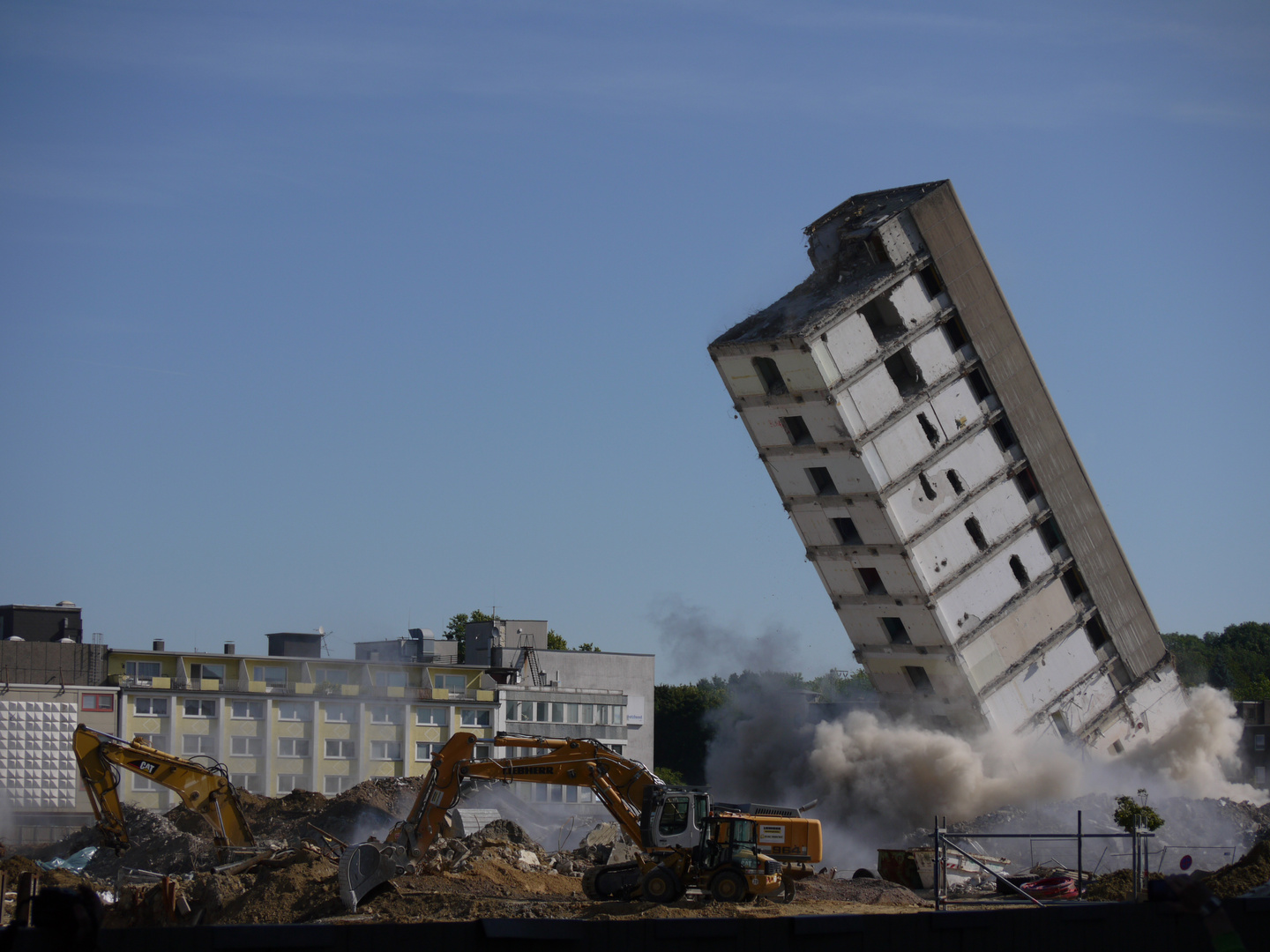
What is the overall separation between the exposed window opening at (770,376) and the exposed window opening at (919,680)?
604 cm

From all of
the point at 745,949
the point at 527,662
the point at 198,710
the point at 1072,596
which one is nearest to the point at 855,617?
the point at 1072,596

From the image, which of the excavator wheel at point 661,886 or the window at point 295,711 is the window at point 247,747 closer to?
the window at point 295,711

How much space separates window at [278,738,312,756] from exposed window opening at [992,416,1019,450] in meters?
26.6

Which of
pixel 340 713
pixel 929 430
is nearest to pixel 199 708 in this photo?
pixel 340 713

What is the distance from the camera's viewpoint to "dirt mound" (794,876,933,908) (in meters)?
20.6

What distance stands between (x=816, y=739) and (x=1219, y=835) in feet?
25.2

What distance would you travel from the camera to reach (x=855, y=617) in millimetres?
25953

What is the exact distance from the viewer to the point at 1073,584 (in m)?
27.6

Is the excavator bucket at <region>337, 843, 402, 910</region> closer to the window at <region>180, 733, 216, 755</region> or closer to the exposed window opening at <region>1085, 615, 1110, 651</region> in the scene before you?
the exposed window opening at <region>1085, 615, 1110, 651</region>

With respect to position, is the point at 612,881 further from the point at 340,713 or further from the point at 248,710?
the point at 340,713

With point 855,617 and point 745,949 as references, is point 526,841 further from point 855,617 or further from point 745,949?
point 745,949

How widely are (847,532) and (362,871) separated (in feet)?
35.1

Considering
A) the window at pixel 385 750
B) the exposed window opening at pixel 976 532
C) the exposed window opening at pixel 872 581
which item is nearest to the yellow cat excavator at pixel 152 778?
the exposed window opening at pixel 872 581

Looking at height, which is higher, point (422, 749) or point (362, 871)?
point (422, 749)
